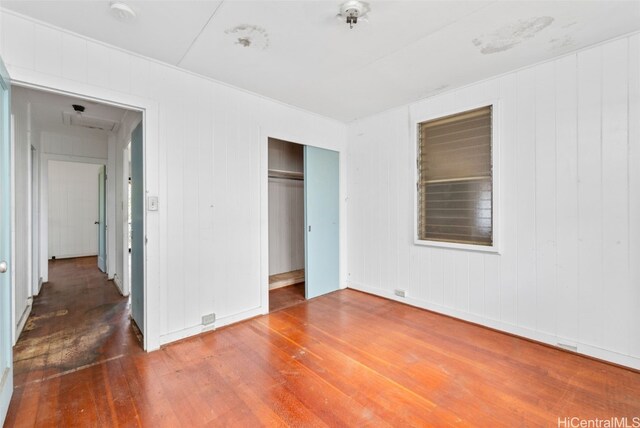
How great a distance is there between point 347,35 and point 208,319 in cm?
302

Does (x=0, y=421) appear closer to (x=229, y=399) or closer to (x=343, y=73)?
(x=229, y=399)

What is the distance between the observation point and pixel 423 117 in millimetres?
3564

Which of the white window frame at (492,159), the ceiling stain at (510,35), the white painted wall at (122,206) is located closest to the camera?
the ceiling stain at (510,35)

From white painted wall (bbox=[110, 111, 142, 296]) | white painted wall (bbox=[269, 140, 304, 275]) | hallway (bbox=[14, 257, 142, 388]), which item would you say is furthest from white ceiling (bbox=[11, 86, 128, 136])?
hallway (bbox=[14, 257, 142, 388])

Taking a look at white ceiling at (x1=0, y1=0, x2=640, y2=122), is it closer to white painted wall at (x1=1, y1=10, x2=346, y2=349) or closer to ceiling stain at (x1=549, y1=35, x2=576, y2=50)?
ceiling stain at (x1=549, y1=35, x2=576, y2=50)

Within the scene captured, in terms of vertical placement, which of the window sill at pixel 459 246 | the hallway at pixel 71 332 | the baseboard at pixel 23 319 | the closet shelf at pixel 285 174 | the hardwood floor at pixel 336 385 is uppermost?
the closet shelf at pixel 285 174

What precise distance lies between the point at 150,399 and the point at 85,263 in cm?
639

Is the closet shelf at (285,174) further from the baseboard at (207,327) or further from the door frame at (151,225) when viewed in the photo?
the baseboard at (207,327)

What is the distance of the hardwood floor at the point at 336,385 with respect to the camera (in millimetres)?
1772

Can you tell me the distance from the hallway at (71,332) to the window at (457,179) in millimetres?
3491

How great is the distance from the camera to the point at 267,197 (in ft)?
11.6

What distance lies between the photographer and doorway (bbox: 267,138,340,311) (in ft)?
13.3

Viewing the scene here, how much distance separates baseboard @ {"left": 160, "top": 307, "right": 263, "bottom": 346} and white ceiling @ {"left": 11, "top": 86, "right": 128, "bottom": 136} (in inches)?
95.0

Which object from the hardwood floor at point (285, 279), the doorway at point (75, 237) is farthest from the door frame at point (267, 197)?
the doorway at point (75, 237)
